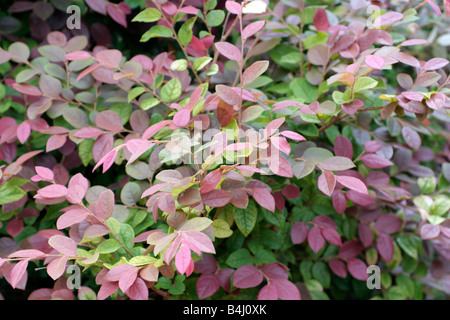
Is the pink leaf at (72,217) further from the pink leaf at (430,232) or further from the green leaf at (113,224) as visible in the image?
the pink leaf at (430,232)

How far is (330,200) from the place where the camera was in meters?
1.11

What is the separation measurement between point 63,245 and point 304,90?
0.73m

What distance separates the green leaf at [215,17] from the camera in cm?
106

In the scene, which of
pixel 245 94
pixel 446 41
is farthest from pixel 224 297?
pixel 446 41

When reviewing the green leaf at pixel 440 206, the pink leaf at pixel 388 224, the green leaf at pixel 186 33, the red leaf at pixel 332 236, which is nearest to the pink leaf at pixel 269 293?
the red leaf at pixel 332 236

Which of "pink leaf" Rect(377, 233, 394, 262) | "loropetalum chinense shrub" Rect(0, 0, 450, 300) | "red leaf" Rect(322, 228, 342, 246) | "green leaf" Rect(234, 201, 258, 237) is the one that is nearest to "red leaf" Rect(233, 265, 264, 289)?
"loropetalum chinense shrub" Rect(0, 0, 450, 300)

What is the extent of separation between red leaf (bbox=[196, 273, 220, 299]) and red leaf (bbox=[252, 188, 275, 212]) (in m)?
0.27

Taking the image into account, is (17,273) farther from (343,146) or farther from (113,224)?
(343,146)

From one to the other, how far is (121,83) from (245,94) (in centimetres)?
41

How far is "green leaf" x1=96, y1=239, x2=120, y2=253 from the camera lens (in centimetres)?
82

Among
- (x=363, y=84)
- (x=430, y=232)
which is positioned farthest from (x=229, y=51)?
(x=430, y=232)

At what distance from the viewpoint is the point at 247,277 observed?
933 mm

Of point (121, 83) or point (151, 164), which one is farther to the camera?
point (121, 83)
